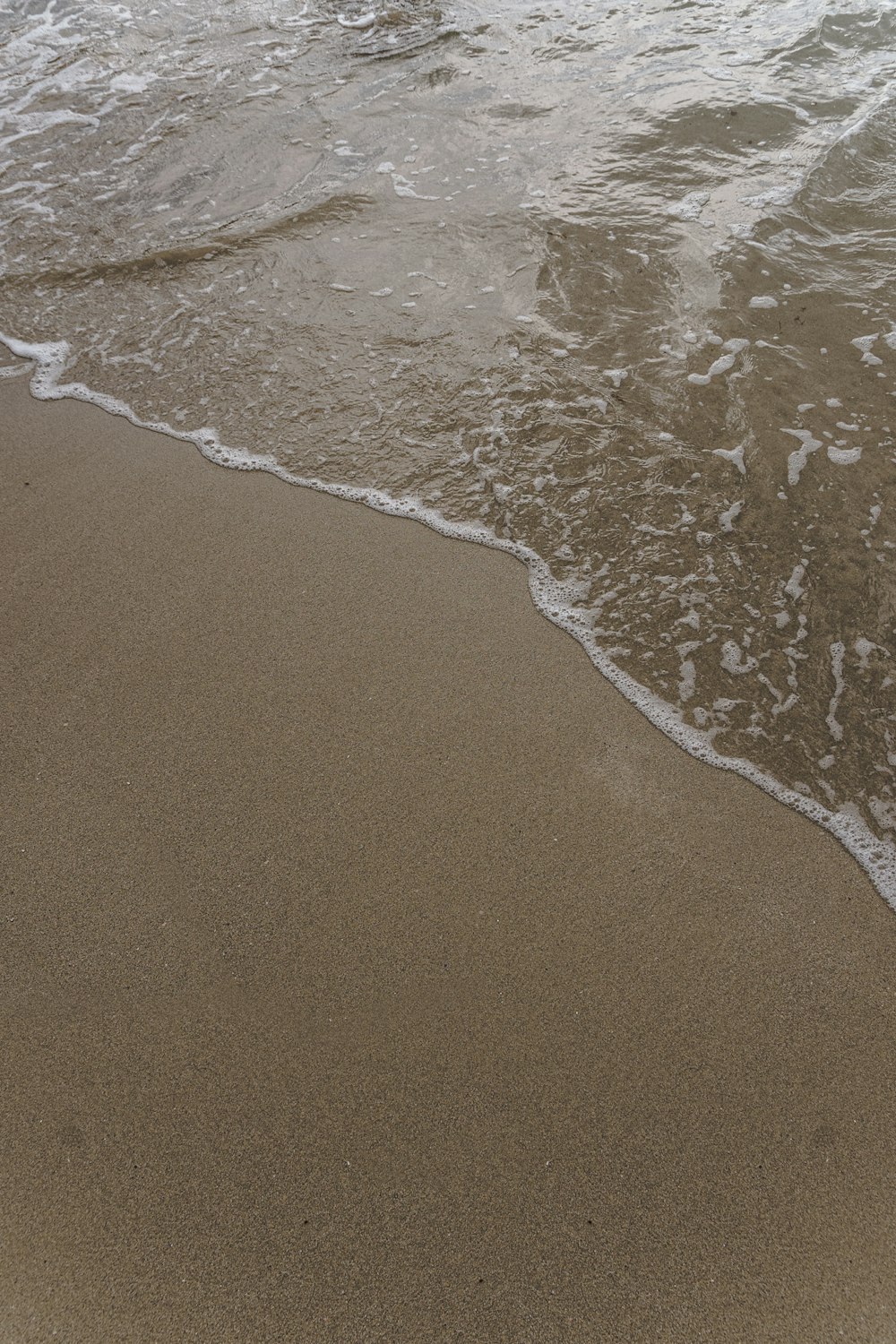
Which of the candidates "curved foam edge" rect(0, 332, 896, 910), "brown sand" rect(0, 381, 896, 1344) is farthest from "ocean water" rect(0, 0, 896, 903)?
"brown sand" rect(0, 381, 896, 1344)

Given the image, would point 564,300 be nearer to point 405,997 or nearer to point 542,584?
point 542,584

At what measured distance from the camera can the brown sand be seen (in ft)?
5.48

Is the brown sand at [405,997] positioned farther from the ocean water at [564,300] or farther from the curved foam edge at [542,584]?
the ocean water at [564,300]

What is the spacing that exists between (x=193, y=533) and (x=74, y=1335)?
2369 millimetres

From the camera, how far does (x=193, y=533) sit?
3133 millimetres

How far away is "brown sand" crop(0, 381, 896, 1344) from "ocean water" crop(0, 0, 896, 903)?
44 centimetres

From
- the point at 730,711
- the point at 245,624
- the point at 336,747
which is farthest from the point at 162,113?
the point at 730,711

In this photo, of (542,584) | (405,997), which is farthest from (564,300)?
(405,997)

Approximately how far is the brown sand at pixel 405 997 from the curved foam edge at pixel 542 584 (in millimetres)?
61

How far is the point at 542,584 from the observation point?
9.71 feet

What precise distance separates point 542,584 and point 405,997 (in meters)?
1.51

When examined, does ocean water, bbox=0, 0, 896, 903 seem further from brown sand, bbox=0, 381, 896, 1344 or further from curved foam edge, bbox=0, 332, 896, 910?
brown sand, bbox=0, 381, 896, 1344

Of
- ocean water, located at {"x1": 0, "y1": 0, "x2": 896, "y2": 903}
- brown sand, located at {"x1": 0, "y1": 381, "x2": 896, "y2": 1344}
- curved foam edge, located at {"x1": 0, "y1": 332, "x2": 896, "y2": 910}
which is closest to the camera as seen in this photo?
brown sand, located at {"x1": 0, "y1": 381, "x2": 896, "y2": 1344}

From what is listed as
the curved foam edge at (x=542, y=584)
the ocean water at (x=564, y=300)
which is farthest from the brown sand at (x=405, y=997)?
the ocean water at (x=564, y=300)
